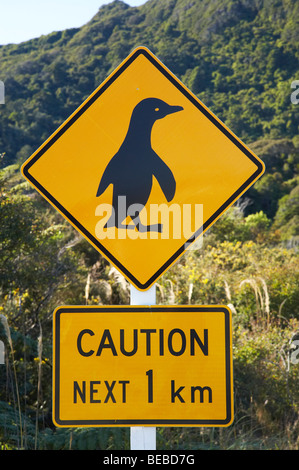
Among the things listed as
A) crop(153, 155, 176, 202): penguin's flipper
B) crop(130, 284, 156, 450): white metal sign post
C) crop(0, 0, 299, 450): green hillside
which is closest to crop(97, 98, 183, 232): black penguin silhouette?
crop(153, 155, 176, 202): penguin's flipper

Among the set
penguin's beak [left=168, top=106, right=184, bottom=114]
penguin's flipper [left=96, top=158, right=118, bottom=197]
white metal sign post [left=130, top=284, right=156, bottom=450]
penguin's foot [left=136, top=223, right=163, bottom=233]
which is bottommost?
white metal sign post [left=130, top=284, right=156, bottom=450]

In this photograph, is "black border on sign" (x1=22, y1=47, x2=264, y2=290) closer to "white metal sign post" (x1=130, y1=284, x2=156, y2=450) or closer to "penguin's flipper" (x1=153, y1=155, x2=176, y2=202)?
"white metal sign post" (x1=130, y1=284, x2=156, y2=450)

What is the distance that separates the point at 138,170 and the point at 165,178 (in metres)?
0.12

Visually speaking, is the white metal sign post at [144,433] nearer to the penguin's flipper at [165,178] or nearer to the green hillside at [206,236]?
the penguin's flipper at [165,178]

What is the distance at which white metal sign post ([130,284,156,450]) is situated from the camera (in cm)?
209

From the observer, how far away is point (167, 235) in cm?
207

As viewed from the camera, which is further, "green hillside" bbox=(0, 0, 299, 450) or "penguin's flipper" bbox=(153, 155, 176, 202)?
"green hillside" bbox=(0, 0, 299, 450)

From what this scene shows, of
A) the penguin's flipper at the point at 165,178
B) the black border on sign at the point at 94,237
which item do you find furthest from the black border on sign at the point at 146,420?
the penguin's flipper at the point at 165,178

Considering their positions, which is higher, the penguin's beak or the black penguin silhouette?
the penguin's beak

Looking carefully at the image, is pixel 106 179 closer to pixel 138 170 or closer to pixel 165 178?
pixel 138 170

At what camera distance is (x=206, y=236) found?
13188mm
